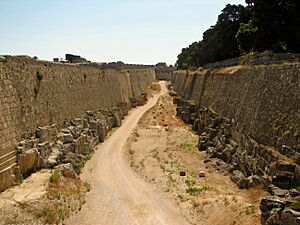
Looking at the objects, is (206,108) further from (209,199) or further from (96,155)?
(209,199)

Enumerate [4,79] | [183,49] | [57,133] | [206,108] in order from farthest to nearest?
[183,49] < [206,108] < [57,133] < [4,79]

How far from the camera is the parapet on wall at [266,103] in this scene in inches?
702

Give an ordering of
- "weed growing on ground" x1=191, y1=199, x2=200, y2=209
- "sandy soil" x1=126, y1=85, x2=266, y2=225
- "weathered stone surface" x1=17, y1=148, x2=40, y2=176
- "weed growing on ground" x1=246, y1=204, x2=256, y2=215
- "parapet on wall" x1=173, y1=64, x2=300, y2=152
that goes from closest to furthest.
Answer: "weed growing on ground" x1=246, y1=204, x2=256, y2=215 < "sandy soil" x1=126, y1=85, x2=266, y2=225 < "parapet on wall" x1=173, y1=64, x2=300, y2=152 < "weed growing on ground" x1=191, y1=199, x2=200, y2=209 < "weathered stone surface" x1=17, y1=148, x2=40, y2=176

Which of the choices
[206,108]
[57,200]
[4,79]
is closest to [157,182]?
[57,200]

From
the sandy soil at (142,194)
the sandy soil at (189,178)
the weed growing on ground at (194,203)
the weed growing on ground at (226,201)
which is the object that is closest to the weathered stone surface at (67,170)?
the sandy soil at (142,194)

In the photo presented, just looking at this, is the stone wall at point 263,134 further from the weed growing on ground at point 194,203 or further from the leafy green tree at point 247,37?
the leafy green tree at point 247,37

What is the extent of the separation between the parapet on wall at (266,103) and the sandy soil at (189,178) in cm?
274

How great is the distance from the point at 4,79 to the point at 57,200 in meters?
6.44

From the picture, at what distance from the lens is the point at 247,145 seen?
72.7 ft

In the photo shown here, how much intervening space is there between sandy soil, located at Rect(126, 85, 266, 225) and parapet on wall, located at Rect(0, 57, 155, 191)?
17.7 ft

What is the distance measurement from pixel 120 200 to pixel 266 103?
29.0 feet

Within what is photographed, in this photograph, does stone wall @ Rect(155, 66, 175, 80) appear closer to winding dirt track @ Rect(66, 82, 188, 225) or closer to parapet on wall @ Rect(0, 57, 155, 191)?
parapet on wall @ Rect(0, 57, 155, 191)

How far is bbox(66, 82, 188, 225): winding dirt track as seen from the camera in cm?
1702

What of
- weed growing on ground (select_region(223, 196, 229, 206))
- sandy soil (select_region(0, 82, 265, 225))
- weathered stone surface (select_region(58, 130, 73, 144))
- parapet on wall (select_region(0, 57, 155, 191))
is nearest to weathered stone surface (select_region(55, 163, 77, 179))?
sandy soil (select_region(0, 82, 265, 225))
